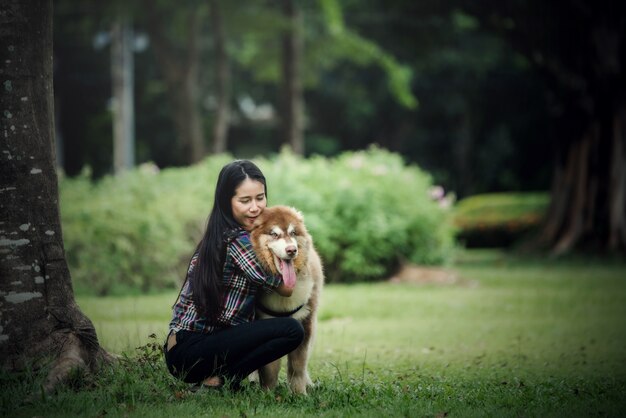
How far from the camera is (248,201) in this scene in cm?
523

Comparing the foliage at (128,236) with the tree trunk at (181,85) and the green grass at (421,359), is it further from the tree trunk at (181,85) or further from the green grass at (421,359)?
the tree trunk at (181,85)

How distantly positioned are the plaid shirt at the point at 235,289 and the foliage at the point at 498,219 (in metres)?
20.9

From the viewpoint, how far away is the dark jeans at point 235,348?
5055 mm

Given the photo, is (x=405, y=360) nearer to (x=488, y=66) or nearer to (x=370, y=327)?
(x=370, y=327)

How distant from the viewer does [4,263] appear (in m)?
5.34

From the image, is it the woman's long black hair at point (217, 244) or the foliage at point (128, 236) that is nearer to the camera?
the woman's long black hair at point (217, 244)

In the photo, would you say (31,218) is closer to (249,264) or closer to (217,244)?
(217,244)

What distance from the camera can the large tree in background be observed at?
18938 millimetres

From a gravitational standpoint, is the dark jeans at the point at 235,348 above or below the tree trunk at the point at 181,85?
below

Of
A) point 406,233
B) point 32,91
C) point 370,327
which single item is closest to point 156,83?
point 406,233

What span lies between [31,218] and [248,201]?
1.49m

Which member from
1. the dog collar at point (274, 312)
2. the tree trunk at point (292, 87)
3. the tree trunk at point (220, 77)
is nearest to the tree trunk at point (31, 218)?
the dog collar at point (274, 312)

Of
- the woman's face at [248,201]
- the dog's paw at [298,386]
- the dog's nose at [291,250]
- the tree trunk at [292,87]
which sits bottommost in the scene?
the dog's paw at [298,386]

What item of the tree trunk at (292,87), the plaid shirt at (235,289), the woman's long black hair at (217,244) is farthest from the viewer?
the tree trunk at (292,87)
